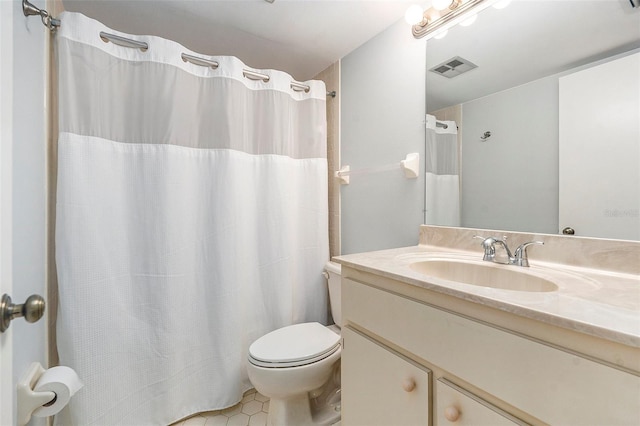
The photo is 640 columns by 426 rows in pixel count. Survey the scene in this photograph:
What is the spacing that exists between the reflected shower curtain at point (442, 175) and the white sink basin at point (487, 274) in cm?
29

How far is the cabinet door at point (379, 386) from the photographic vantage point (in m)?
0.76

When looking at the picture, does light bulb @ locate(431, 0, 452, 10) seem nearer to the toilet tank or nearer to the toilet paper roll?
the toilet tank

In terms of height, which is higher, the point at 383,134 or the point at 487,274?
the point at 383,134

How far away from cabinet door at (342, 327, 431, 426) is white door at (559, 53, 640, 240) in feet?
2.43

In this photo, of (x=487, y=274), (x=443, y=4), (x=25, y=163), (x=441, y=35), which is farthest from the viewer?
(x=441, y=35)

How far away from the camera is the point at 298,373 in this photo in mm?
1194

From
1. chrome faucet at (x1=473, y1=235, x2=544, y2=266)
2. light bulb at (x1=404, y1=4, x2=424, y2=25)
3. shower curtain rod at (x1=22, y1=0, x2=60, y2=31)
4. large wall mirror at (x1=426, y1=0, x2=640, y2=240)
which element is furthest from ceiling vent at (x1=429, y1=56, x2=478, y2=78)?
shower curtain rod at (x1=22, y1=0, x2=60, y2=31)

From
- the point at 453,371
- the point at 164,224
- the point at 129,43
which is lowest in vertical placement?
the point at 453,371

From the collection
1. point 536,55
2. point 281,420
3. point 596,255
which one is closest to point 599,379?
point 596,255

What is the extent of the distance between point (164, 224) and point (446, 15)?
1.64m

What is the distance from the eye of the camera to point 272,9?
4.55 ft

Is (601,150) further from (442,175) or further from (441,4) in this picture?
(441,4)

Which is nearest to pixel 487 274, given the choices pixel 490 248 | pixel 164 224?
pixel 490 248

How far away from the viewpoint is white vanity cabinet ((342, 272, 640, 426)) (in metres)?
0.49
